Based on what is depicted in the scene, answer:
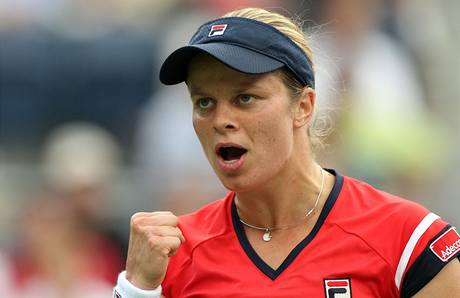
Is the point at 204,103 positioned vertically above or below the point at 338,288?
above

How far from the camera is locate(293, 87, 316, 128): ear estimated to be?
11.3 feet

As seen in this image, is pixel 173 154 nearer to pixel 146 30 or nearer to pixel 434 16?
pixel 146 30

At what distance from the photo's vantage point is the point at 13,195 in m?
6.93

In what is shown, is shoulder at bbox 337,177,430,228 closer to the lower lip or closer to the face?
the face

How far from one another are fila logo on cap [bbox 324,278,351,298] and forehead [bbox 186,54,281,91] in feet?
2.14

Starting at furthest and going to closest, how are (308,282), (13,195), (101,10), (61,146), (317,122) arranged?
(101,10)
(13,195)
(61,146)
(317,122)
(308,282)

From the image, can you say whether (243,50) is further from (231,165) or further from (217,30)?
(231,165)

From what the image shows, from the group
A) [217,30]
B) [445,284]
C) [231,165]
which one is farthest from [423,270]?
[217,30]

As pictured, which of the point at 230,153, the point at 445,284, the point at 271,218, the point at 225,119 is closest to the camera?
the point at 445,284

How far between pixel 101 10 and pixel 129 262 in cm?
434

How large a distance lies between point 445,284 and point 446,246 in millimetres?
116

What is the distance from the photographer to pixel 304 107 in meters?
3.47

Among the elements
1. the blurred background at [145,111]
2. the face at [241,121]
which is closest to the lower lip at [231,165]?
the face at [241,121]

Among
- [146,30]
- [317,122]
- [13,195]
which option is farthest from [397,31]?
[317,122]
